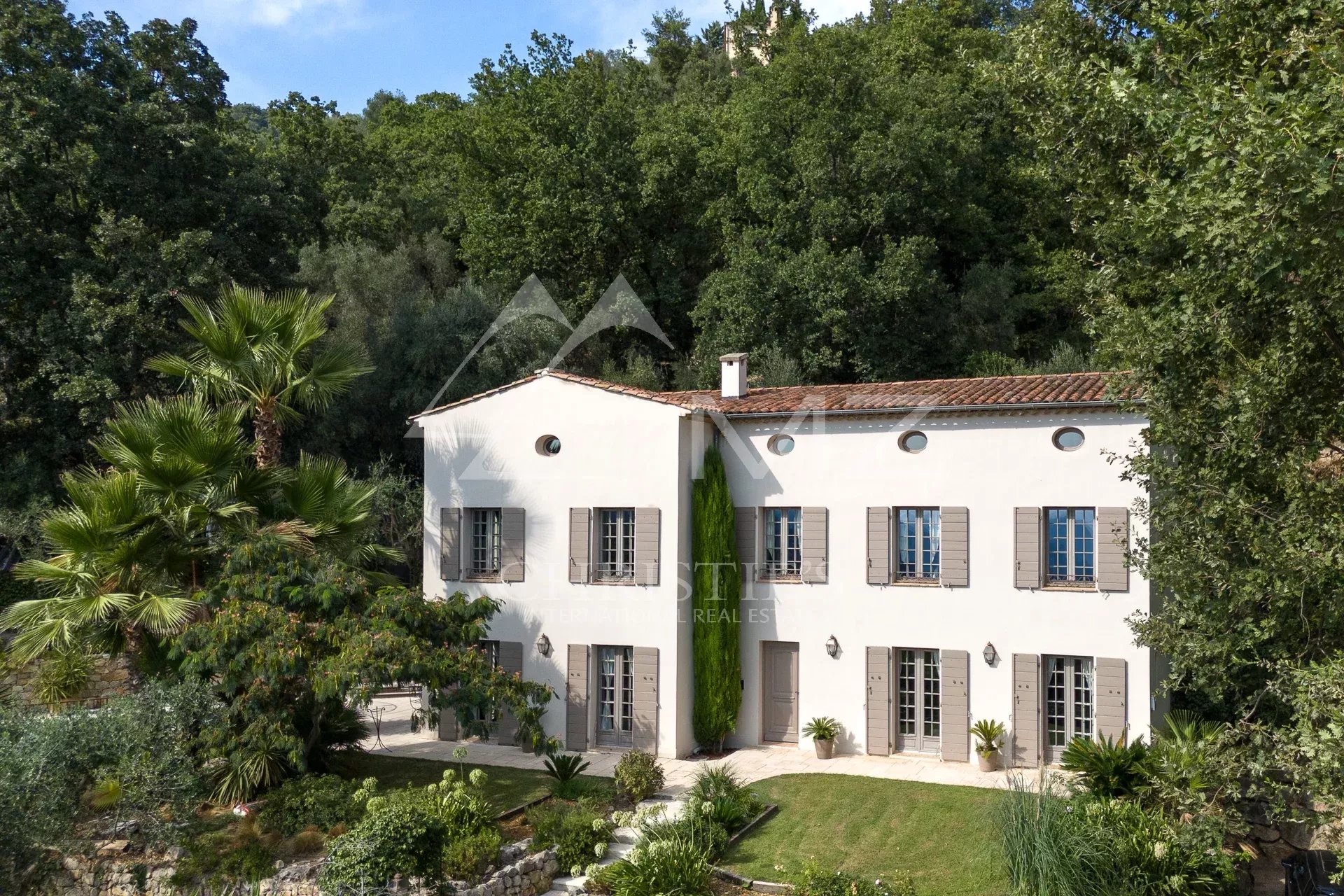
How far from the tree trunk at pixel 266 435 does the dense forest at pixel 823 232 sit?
10.5ft

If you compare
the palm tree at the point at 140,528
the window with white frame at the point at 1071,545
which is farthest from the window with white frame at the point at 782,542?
the palm tree at the point at 140,528

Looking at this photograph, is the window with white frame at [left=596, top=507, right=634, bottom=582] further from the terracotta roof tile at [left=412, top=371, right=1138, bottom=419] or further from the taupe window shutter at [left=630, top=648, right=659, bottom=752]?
the terracotta roof tile at [left=412, top=371, right=1138, bottom=419]

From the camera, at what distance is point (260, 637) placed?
1499cm

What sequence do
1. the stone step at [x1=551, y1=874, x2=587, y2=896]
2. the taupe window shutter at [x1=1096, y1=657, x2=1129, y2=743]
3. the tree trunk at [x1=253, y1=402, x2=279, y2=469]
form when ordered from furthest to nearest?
the tree trunk at [x1=253, y1=402, x2=279, y2=469] < the taupe window shutter at [x1=1096, y1=657, x2=1129, y2=743] < the stone step at [x1=551, y1=874, x2=587, y2=896]

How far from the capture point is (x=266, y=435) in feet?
57.0

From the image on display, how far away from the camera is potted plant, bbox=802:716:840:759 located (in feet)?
59.0

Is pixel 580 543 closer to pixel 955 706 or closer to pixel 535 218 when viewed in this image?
pixel 955 706

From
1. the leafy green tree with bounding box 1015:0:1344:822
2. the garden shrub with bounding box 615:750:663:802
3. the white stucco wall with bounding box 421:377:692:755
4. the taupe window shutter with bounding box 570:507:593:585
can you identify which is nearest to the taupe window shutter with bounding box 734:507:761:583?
the white stucco wall with bounding box 421:377:692:755

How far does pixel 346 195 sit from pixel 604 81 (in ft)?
35.5

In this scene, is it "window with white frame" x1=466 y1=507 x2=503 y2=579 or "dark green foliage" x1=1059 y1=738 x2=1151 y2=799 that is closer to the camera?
"dark green foliage" x1=1059 y1=738 x2=1151 y2=799

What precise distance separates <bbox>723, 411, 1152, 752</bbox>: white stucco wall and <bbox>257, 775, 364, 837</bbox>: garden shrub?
294 inches

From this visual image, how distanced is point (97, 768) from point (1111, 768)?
13296 mm

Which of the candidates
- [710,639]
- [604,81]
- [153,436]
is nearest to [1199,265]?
[710,639]

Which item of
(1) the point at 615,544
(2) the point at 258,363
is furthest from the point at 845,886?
(2) the point at 258,363
